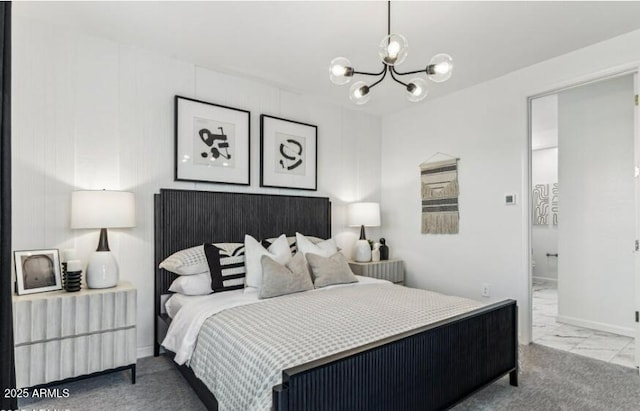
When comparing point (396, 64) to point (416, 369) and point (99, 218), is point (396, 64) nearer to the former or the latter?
point (416, 369)

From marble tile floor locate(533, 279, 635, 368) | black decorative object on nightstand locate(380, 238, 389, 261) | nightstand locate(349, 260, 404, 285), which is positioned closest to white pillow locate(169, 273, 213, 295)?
nightstand locate(349, 260, 404, 285)

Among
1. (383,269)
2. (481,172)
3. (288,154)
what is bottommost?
(383,269)

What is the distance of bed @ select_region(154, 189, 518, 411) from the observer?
4.60 ft

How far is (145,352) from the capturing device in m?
2.94

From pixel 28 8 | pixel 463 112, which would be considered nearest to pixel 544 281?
pixel 463 112

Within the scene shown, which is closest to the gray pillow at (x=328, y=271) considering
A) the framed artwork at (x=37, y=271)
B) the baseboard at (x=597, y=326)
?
A: the framed artwork at (x=37, y=271)

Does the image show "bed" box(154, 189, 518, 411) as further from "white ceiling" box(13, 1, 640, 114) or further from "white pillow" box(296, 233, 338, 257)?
"white ceiling" box(13, 1, 640, 114)

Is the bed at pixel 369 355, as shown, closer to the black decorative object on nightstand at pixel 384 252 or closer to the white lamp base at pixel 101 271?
the white lamp base at pixel 101 271

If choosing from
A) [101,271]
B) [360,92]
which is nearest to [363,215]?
[360,92]

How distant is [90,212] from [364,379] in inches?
83.7

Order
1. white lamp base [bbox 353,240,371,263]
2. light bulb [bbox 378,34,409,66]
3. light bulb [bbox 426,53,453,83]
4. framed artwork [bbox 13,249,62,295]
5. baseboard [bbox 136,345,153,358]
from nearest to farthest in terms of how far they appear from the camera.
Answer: light bulb [bbox 378,34,409,66]
light bulb [bbox 426,53,453,83]
framed artwork [bbox 13,249,62,295]
baseboard [bbox 136,345,153,358]
white lamp base [bbox 353,240,371,263]

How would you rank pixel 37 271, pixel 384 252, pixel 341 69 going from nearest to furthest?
pixel 341 69 < pixel 37 271 < pixel 384 252

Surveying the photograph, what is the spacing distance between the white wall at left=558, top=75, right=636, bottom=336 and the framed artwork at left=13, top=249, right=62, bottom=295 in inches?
192

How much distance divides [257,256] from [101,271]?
3.59 ft
